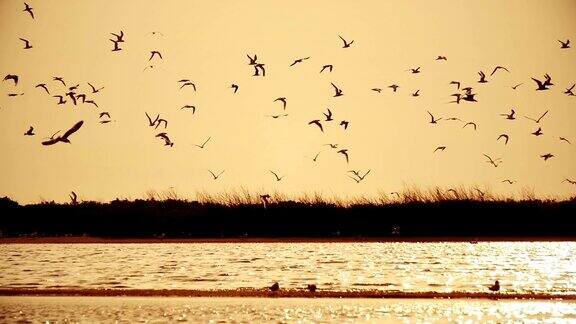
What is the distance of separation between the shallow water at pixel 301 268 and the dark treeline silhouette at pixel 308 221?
33.1 feet

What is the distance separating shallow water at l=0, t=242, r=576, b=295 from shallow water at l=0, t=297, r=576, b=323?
3771mm

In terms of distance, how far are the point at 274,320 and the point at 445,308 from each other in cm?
499

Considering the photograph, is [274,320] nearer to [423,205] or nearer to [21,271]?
[21,271]

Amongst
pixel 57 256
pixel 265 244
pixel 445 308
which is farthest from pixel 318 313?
pixel 265 244

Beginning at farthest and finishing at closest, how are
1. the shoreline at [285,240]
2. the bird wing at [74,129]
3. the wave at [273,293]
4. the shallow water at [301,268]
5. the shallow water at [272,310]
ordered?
the shoreline at [285,240] < the shallow water at [301,268] < the bird wing at [74,129] < the wave at [273,293] < the shallow water at [272,310]

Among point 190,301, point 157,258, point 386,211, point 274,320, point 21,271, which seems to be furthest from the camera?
point 386,211

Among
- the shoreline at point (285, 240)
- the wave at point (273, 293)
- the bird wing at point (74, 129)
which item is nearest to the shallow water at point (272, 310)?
the wave at point (273, 293)

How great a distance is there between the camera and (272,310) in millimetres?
28312

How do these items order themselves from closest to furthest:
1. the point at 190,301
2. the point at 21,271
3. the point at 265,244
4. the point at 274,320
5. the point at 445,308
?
the point at 274,320 → the point at 445,308 → the point at 190,301 → the point at 21,271 → the point at 265,244

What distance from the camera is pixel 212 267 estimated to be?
45688mm

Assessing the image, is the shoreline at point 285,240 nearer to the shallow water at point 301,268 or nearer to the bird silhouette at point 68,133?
the shallow water at point 301,268

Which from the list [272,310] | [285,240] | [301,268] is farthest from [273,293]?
[285,240]

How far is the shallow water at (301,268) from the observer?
36.0 meters

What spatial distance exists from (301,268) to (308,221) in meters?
32.8
